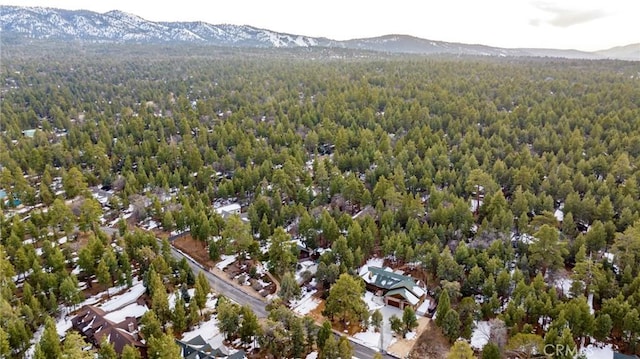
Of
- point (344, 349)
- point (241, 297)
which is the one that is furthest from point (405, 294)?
point (241, 297)

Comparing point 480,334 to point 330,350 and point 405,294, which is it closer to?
point 405,294

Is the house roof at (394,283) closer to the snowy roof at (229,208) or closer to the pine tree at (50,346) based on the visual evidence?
the snowy roof at (229,208)

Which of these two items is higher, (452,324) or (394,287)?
(452,324)

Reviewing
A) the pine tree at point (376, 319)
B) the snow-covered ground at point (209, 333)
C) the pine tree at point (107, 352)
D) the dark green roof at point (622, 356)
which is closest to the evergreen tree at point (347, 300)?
the pine tree at point (376, 319)

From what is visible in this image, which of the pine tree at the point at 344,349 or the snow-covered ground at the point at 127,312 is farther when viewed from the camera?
the snow-covered ground at the point at 127,312

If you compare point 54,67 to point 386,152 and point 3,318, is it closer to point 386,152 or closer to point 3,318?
point 386,152
